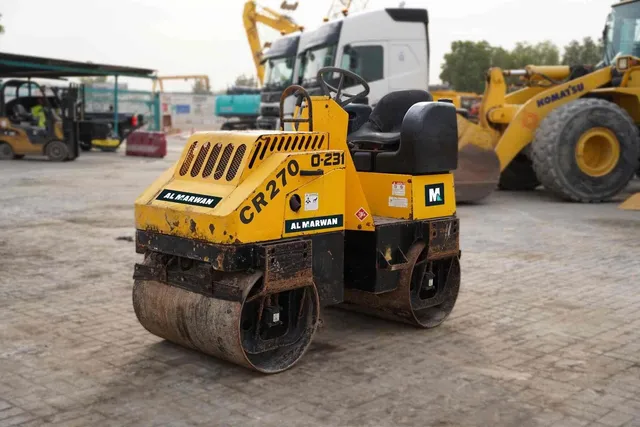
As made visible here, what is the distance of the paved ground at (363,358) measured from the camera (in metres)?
4.17

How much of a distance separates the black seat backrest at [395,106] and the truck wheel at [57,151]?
17.7 meters

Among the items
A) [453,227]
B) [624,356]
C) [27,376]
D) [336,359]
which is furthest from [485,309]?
[27,376]

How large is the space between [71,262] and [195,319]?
12.2 ft

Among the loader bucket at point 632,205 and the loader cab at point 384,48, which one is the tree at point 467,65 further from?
the loader bucket at point 632,205

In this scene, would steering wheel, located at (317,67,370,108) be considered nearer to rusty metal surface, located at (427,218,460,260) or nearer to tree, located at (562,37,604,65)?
rusty metal surface, located at (427,218,460,260)

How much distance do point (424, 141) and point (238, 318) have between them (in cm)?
193

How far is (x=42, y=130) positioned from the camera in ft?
73.3

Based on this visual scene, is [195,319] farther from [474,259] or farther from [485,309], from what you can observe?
[474,259]

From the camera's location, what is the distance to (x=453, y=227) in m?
5.94

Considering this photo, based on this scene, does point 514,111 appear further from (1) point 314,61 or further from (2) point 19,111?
(2) point 19,111

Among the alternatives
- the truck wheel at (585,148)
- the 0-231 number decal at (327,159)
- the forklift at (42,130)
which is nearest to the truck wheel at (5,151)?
the forklift at (42,130)

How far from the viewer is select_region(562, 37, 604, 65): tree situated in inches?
1766

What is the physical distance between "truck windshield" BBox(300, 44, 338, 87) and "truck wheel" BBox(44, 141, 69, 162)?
25.7ft

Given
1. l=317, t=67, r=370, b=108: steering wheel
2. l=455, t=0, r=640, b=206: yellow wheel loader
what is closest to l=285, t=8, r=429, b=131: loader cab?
l=455, t=0, r=640, b=206: yellow wheel loader
